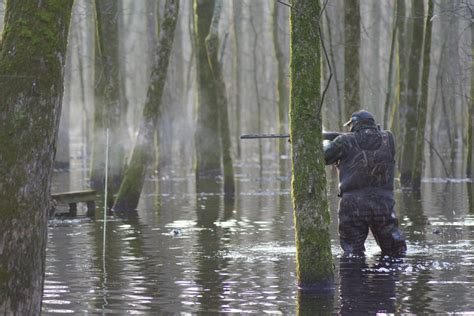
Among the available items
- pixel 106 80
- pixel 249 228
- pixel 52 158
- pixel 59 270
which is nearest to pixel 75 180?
pixel 106 80

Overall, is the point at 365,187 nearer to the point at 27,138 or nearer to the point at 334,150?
the point at 334,150

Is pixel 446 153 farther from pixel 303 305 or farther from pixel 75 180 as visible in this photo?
pixel 303 305

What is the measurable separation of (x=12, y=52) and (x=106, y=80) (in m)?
16.7

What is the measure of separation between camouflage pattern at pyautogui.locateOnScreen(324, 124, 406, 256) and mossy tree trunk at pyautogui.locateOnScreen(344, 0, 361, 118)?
784cm

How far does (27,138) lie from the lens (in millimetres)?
6840

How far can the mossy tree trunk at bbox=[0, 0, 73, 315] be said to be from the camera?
6770 millimetres

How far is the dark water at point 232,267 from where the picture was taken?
9.50m

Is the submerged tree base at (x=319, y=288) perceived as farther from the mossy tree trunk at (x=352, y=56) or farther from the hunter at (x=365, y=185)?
the mossy tree trunk at (x=352, y=56)

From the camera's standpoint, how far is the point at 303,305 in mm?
9312

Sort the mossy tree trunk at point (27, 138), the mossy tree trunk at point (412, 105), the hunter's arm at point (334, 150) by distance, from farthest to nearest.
→ the mossy tree trunk at point (412, 105)
the hunter's arm at point (334, 150)
the mossy tree trunk at point (27, 138)

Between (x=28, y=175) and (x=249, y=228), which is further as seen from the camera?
(x=249, y=228)

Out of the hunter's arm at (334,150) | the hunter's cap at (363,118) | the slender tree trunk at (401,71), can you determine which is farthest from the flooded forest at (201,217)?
the hunter's cap at (363,118)

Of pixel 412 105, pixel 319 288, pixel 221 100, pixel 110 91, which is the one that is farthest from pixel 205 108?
pixel 319 288

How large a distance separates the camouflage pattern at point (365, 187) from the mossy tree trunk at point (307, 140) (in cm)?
286
